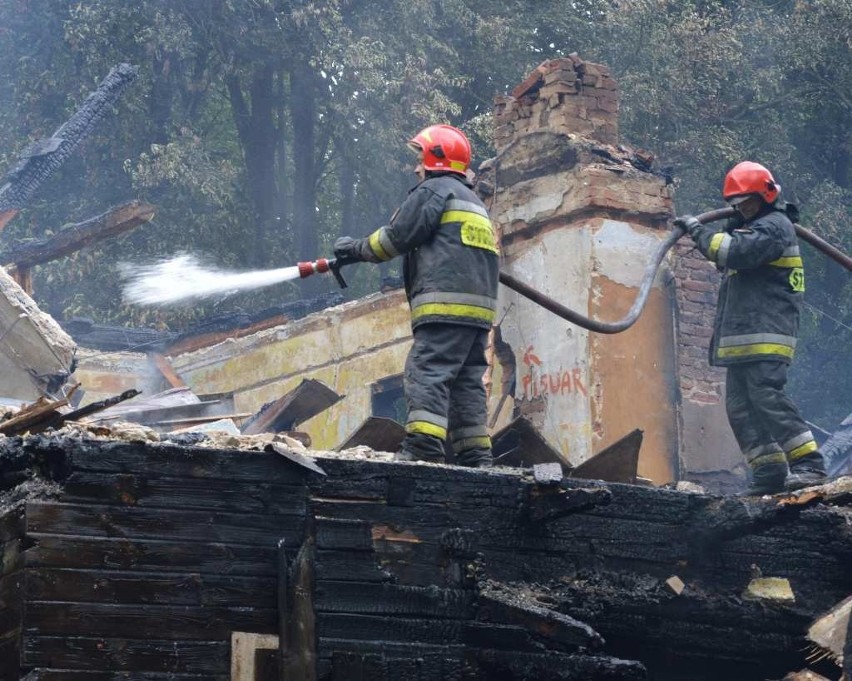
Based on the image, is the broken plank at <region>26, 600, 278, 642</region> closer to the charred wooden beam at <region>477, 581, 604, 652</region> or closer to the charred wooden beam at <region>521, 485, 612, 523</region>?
the charred wooden beam at <region>477, 581, 604, 652</region>

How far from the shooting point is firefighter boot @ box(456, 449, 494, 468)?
600cm

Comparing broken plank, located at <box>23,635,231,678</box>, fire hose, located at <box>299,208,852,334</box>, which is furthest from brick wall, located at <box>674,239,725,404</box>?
broken plank, located at <box>23,635,231,678</box>

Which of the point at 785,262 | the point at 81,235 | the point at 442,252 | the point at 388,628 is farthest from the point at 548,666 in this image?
the point at 81,235

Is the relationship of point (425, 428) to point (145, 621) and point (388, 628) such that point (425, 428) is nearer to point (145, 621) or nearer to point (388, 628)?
point (388, 628)

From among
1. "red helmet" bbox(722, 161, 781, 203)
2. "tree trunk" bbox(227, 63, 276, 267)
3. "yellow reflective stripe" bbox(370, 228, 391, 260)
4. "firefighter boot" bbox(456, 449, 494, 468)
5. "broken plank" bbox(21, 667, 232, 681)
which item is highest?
"tree trunk" bbox(227, 63, 276, 267)

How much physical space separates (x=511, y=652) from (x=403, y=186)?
18.6 meters

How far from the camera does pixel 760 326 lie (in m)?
7.03

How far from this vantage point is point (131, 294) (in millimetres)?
20734

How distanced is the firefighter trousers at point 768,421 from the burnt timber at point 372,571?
127 cm

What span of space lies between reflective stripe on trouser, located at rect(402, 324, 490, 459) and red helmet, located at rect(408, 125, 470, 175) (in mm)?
817

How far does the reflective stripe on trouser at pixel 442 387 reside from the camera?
5738 millimetres

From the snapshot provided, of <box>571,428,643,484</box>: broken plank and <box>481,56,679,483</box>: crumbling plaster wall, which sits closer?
<box>571,428,643,484</box>: broken plank

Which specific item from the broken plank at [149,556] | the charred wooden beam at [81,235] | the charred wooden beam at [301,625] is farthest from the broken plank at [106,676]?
the charred wooden beam at [81,235]

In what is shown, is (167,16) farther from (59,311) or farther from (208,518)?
(208,518)
